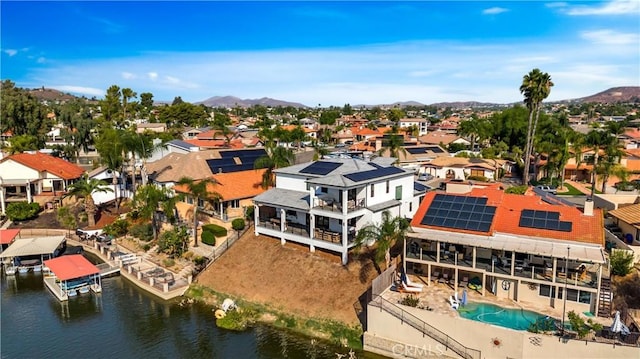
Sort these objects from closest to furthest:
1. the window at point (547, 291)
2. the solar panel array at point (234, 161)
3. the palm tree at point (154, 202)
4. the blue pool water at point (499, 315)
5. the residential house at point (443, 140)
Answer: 1. the blue pool water at point (499, 315)
2. the window at point (547, 291)
3. the palm tree at point (154, 202)
4. the solar panel array at point (234, 161)
5. the residential house at point (443, 140)

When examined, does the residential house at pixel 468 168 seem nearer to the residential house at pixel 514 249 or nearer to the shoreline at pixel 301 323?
the residential house at pixel 514 249

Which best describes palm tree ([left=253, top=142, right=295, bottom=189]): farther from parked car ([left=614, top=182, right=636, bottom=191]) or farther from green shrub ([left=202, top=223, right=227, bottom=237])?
parked car ([left=614, top=182, right=636, bottom=191])

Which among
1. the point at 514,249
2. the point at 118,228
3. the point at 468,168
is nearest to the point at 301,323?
the point at 514,249

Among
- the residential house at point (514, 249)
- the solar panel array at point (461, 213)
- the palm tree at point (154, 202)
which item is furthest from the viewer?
the palm tree at point (154, 202)

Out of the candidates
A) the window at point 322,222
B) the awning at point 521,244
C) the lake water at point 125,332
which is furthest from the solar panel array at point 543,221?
the window at point 322,222

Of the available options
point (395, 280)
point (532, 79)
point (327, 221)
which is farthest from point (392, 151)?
point (395, 280)

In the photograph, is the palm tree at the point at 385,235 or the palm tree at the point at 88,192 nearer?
the palm tree at the point at 385,235

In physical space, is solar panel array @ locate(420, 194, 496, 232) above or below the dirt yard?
above

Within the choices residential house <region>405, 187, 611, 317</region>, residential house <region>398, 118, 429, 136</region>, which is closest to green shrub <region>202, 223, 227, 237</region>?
residential house <region>405, 187, 611, 317</region>

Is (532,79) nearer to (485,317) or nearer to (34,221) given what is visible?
(485,317)
